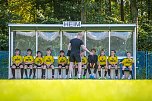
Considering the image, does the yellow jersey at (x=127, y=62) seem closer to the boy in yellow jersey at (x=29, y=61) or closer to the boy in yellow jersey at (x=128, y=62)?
the boy in yellow jersey at (x=128, y=62)

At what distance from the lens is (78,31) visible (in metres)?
15.1

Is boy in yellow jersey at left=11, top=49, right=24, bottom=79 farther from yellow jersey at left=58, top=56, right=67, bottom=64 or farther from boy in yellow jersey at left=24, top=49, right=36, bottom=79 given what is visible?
yellow jersey at left=58, top=56, right=67, bottom=64

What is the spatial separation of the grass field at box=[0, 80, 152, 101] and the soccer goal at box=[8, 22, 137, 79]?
13327 millimetres

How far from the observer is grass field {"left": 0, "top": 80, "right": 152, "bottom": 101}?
53.8 inches

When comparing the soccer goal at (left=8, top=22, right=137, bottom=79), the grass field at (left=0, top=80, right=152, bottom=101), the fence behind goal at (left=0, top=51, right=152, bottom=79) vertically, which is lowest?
the fence behind goal at (left=0, top=51, right=152, bottom=79)

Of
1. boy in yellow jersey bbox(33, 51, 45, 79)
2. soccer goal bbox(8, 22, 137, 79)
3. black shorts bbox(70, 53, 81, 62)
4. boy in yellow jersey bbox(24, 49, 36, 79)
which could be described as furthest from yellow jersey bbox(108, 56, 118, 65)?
boy in yellow jersey bbox(24, 49, 36, 79)

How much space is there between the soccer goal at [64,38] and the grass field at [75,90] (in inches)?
525

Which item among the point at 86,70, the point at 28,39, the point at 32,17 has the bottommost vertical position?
the point at 86,70

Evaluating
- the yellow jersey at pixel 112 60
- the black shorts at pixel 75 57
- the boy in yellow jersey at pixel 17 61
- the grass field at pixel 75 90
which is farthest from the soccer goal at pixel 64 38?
the grass field at pixel 75 90

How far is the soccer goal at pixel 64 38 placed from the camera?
49.3 ft

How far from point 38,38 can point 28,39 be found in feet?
1.36

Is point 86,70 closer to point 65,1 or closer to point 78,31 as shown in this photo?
point 78,31

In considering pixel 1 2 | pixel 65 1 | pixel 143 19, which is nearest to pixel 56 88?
pixel 65 1

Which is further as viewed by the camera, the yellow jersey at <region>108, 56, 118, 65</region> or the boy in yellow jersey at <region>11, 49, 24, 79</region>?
the boy in yellow jersey at <region>11, 49, 24, 79</region>
